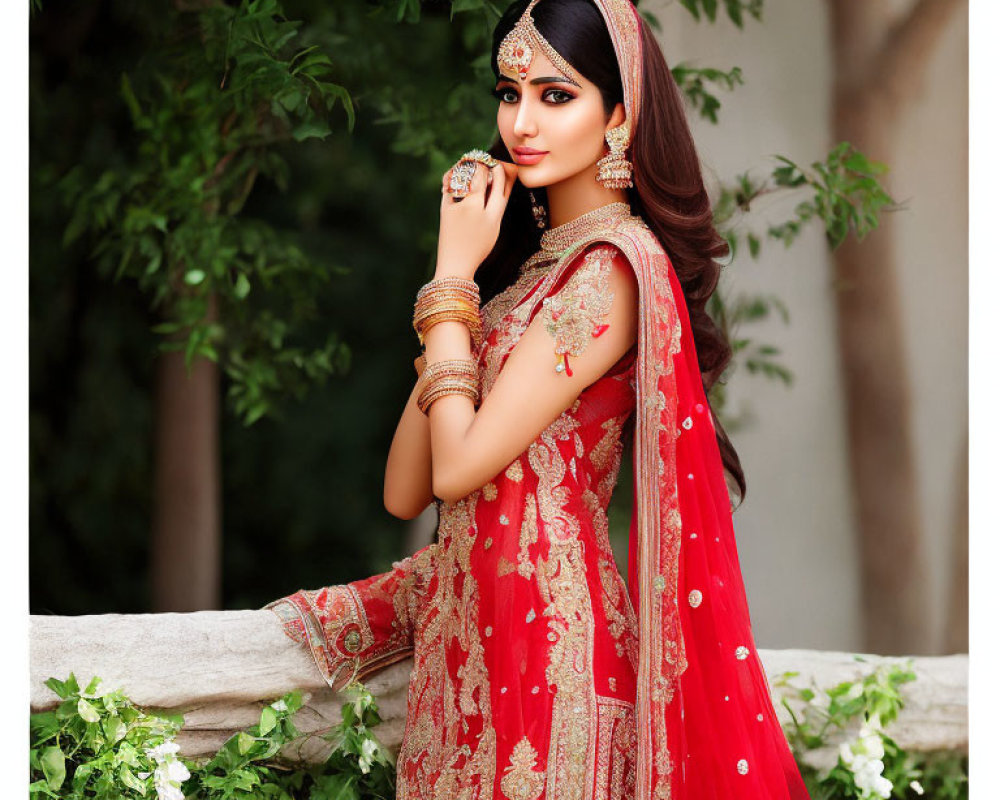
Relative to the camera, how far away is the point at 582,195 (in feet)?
6.33

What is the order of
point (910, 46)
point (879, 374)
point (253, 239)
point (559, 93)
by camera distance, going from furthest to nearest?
1. point (879, 374)
2. point (910, 46)
3. point (253, 239)
4. point (559, 93)

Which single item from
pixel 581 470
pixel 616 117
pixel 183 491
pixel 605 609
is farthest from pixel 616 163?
pixel 183 491

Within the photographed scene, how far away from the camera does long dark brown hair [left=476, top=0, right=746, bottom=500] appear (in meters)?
1.84

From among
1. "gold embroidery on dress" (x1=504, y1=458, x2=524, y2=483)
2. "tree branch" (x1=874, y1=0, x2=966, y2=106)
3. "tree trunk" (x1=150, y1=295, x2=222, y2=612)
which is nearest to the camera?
"gold embroidery on dress" (x1=504, y1=458, x2=524, y2=483)

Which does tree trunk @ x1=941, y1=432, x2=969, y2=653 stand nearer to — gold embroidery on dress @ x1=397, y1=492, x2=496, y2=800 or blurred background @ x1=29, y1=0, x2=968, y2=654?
blurred background @ x1=29, y1=0, x2=968, y2=654

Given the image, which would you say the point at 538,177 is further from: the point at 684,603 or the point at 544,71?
the point at 684,603

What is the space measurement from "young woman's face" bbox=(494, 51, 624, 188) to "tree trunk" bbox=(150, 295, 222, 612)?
2.33 m

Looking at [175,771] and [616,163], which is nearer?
[616,163]

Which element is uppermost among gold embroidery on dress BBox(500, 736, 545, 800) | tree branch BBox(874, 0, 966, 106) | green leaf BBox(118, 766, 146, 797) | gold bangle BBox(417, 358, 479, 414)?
tree branch BBox(874, 0, 966, 106)

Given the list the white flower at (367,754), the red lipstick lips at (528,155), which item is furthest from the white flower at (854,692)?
the red lipstick lips at (528,155)

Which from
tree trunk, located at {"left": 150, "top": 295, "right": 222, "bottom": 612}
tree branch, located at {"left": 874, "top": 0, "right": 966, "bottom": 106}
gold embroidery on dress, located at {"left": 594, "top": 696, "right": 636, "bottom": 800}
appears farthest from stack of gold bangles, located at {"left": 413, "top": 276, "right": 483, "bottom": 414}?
tree branch, located at {"left": 874, "top": 0, "right": 966, "bottom": 106}

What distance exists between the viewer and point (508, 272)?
2113mm

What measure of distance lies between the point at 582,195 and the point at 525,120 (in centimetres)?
16

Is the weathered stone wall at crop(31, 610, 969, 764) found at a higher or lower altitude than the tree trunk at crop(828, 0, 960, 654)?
lower
